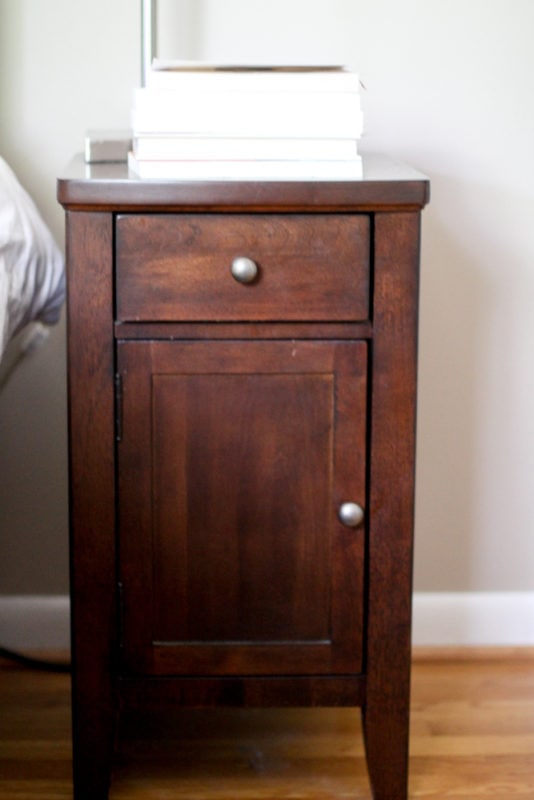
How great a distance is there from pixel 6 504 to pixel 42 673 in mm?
268

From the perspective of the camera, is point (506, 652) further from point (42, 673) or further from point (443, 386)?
point (42, 673)

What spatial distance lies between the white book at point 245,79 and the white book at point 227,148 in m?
0.05

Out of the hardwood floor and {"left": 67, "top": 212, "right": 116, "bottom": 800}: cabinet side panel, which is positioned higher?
{"left": 67, "top": 212, "right": 116, "bottom": 800}: cabinet side panel

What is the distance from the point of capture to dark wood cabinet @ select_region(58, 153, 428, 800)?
138 centimetres

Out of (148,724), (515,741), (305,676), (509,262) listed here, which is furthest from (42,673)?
(509,262)

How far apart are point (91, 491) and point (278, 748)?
495 mm

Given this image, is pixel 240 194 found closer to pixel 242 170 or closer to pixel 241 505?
pixel 242 170

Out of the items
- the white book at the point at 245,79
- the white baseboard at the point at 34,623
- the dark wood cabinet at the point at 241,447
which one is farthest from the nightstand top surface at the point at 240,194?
the white baseboard at the point at 34,623

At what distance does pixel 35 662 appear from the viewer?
194 centimetres

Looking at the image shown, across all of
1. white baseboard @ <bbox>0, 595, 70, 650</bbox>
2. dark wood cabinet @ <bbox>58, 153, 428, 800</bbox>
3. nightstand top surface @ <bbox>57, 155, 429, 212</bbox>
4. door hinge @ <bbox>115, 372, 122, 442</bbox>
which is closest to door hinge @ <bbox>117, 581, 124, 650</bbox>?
dark wood cabinet @ <bbox>58, 153, 428, 800</bbox>

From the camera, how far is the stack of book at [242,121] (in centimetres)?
138

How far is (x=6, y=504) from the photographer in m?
1.99

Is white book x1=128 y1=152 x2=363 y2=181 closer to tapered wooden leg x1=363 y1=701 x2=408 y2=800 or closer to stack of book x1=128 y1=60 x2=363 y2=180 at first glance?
stack of book x1=128 y1=60 x2=363 y2=180

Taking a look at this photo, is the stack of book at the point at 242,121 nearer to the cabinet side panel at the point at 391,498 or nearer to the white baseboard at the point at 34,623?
the cabinet side panel at the point at 391,498
